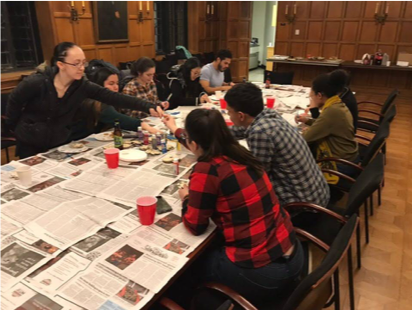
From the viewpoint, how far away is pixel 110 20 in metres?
5.68

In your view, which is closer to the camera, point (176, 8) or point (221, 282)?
point (221, 282)

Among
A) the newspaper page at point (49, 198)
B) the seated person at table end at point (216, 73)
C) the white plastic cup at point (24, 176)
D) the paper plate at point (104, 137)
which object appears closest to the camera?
the newspaper page at point (49, 198)

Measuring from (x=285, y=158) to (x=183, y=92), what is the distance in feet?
7.57

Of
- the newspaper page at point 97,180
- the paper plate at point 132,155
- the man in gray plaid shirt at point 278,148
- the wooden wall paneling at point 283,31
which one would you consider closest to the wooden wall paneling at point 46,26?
the paper plate at point 132,155

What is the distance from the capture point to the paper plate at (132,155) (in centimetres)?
214

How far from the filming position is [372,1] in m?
7.49

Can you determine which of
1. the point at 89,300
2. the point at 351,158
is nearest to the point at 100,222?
the point at 89,300

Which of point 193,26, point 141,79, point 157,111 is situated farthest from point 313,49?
point 157,111

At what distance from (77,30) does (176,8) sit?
3.14 m

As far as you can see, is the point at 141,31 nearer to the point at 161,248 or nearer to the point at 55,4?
the point at 55,4

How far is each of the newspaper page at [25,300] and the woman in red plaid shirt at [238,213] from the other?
582mm

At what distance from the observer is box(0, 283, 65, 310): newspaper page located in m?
1.06

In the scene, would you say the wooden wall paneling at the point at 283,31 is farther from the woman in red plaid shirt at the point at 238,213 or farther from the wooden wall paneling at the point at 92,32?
the woman in red plaid shirt at the point at 238,213

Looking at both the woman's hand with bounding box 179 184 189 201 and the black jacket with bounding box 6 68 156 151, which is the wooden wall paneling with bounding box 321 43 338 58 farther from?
the woman's hand with bounding box 179 184 189 201
